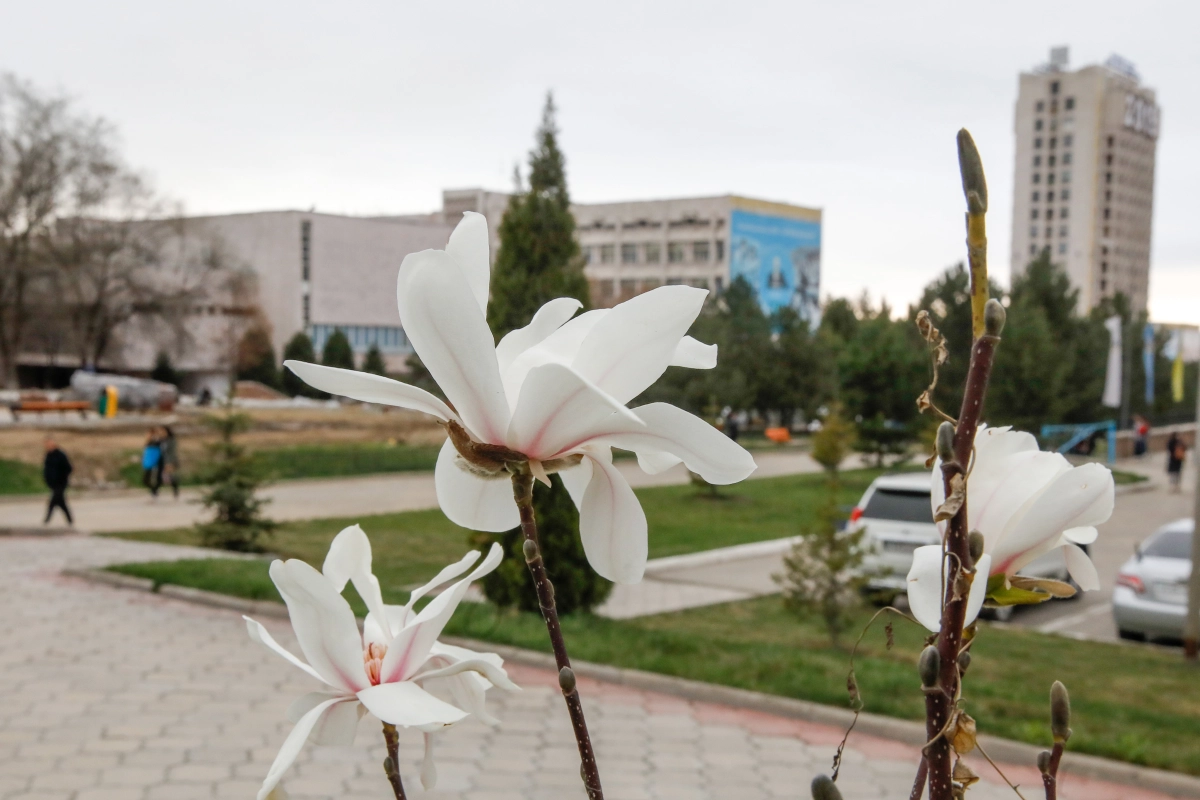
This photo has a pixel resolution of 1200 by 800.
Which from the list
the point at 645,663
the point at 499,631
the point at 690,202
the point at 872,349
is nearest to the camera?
the point at 645,663

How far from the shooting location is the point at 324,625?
0.85 m

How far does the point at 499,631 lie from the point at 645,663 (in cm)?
133

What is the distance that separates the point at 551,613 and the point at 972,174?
0.36 metres

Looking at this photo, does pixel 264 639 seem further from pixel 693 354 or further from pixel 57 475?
pixel 57 475

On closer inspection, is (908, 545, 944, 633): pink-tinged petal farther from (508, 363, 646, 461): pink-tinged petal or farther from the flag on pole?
the flag on pole

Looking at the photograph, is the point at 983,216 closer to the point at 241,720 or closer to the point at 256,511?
the point at 241,720

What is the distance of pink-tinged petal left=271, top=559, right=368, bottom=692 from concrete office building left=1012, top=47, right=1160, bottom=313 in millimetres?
128816

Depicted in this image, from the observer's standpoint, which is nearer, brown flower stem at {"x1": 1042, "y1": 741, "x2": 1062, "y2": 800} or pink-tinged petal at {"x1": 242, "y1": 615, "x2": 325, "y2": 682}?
brown flower stem at {"x1": 1042, "y1": 741, "x2": 1062, "y2": 800}

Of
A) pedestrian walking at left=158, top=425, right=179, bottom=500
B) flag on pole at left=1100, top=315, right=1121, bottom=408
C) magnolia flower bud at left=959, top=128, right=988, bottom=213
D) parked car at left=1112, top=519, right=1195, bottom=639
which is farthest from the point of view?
flag on pole at left=1100, top=315, right=1121, bottom=408

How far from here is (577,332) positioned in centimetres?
74

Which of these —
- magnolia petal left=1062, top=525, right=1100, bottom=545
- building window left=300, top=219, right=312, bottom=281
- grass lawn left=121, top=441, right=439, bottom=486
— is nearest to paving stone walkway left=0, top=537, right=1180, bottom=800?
magnolia petal left=1062, top=525, right=1100, bottom=545

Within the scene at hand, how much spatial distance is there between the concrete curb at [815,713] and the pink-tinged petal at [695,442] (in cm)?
497

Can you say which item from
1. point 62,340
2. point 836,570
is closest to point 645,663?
point 836,570

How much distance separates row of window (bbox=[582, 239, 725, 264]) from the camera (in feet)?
277
